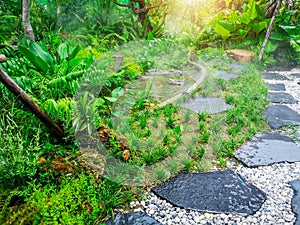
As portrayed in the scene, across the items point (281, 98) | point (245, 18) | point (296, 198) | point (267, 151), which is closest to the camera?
point (296, 198)

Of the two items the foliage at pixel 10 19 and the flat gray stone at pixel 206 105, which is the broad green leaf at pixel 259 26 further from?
the foliage at pixel 10 19

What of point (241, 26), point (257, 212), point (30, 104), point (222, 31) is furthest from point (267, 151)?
point (241, 26)

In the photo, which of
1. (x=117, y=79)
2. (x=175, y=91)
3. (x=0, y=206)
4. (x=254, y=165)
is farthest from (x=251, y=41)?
(x=0, y=206)

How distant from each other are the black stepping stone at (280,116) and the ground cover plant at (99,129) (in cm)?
14

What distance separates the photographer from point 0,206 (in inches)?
64.9

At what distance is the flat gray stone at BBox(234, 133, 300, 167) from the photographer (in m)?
2.39

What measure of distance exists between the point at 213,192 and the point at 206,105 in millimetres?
1487

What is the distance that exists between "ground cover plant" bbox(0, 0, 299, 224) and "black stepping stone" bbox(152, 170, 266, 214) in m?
0.11

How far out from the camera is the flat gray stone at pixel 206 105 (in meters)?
3.19

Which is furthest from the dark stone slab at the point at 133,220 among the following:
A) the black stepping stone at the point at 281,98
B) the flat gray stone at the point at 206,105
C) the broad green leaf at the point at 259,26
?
the broad green leaf at the point at 259,26

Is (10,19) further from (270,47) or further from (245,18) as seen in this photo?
(270,47)

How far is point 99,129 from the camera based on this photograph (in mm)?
2305

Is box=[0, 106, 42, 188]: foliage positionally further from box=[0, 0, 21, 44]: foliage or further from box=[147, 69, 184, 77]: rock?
box=[0, 0, 21, 44]: foliage

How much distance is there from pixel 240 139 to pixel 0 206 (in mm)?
2050
